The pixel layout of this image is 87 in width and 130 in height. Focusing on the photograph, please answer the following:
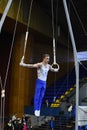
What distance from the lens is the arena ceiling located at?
16422mm

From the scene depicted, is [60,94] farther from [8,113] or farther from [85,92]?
[8,113]

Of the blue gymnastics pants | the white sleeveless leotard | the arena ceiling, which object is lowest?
the blue gymnastics pants

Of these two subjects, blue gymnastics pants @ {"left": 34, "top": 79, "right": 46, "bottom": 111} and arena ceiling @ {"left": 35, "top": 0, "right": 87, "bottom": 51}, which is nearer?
blue gymnastics pants @ {"left": 34, "top": 79, "right": 46, "bottom": 111}

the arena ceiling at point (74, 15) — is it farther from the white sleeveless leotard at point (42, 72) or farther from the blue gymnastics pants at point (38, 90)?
the blue gymnastics pants at point (38, 90)

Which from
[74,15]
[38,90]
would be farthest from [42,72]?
[74,15]

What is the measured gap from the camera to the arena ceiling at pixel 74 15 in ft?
53.9

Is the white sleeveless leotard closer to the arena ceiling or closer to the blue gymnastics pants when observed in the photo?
the blue gymnastics pants

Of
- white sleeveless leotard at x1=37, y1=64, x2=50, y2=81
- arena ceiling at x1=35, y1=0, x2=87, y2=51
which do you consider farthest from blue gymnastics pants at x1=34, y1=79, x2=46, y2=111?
arena ceiling at x1=35, y1=0, x2=87, y2=51

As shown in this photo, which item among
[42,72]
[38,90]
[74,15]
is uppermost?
[74,15]

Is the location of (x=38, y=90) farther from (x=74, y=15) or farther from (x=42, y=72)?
(x=74, y=15)

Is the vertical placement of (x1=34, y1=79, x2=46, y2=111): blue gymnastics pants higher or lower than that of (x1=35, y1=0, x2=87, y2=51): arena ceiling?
lower

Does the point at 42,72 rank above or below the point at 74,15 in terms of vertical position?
below

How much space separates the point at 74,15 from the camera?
57.4ft

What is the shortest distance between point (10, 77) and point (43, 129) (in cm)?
299
